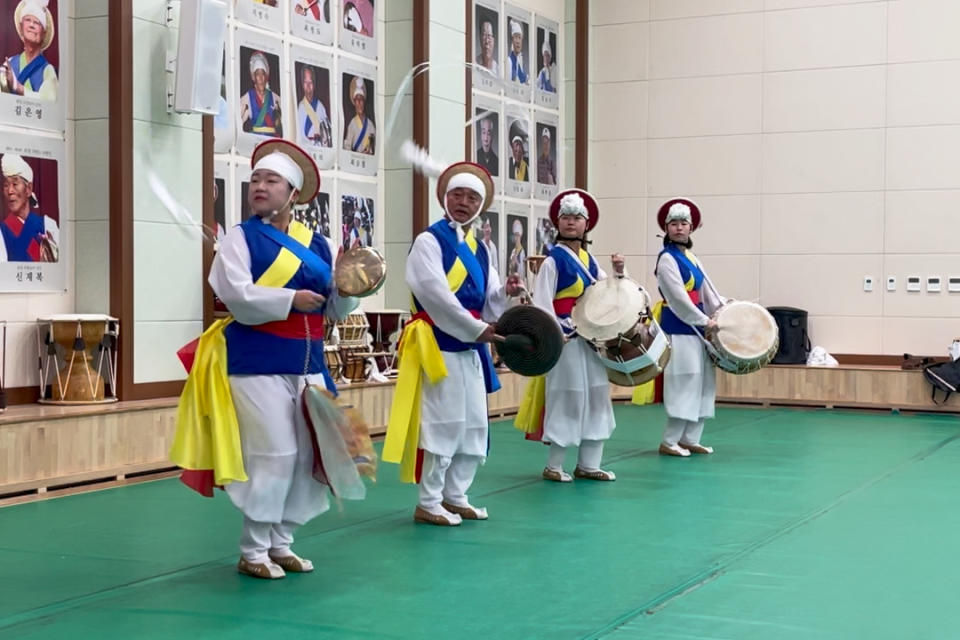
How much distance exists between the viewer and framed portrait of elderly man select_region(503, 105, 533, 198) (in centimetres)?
1230

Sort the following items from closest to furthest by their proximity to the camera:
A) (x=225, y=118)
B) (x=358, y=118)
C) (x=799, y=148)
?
1. (x=225, y=118)
2. (x=358, y=118)
3. (x=799, y=148)

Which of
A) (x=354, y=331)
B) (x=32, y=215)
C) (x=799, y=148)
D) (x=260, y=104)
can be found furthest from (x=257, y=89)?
(x=799, y=148)

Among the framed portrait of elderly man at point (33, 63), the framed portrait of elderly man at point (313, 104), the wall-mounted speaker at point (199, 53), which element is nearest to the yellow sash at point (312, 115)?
the framed portrait of elderly man at point (313, 104)

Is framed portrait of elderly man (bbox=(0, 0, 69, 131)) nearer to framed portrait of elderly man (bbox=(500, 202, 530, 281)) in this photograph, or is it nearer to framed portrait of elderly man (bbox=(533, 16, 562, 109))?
framed portrait of elderly man (bbox=(500, 202, 530, 281))

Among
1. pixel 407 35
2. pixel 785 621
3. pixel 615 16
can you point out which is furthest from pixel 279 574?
pixel 615 16

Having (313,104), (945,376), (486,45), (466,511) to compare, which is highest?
(486,45)

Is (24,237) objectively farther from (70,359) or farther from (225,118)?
(225,118)

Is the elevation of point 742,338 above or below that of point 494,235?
below

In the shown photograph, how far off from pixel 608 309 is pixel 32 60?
360 cm

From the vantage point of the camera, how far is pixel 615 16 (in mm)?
13703

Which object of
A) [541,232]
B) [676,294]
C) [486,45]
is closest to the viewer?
[676,294]

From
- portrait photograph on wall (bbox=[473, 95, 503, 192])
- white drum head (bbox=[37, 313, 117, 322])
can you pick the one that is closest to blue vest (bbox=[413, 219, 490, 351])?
white drum head (bbox=[37, 313, 117, 322])

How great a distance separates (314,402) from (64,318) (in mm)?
3203

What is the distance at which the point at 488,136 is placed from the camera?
11836mm
